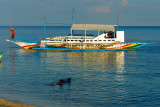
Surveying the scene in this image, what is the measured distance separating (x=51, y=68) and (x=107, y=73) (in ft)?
34.5

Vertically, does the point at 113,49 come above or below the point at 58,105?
above

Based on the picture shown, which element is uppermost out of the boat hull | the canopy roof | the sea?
Answer: the canopy roof

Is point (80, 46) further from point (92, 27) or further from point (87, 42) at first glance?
point (92, 27)

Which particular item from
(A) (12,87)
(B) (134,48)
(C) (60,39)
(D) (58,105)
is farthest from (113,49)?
(D) (58,105)

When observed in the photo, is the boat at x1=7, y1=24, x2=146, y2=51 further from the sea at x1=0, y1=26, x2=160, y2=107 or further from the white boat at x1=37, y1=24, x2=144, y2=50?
the sea at x1=0, y1=26, x2=160, y2=107

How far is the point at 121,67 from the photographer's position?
5159 centimetres

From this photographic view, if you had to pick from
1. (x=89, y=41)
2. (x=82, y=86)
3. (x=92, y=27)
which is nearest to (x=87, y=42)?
(x=89, y=41)

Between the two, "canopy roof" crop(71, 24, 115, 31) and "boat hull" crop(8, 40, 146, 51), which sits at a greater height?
"canopy roof" crop(71, 24, 115, 31)

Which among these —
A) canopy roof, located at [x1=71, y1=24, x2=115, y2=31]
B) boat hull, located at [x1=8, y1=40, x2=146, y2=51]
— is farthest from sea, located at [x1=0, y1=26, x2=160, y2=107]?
canopy roof, located at [x1=71, y1=24, x2=115, y2=31]

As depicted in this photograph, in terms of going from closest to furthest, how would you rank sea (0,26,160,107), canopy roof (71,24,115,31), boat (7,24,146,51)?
sea (0,26,160,107) → boat (7,24,146,51) → canopy roof (71,24,115,31)

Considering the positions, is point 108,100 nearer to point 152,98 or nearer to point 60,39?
point 152,98

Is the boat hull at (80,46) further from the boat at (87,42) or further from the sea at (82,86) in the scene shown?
the sea at (82,86)

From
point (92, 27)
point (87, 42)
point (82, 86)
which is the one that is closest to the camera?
point (82, 86)

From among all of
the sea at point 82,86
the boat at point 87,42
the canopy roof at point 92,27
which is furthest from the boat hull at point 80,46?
the sea at point 82,86
